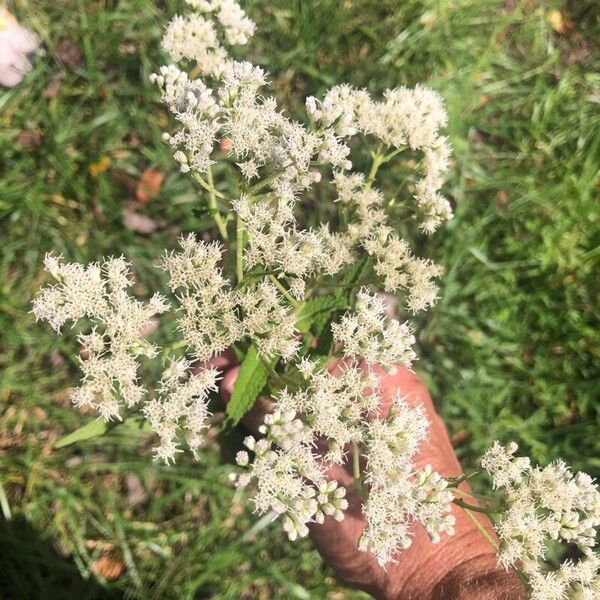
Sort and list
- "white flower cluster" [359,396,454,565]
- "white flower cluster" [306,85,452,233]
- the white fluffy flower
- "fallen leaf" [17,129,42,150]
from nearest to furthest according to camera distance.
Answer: the white fluffy flower < "white flower cluster" [359,396,454,565] < "white flower cluster" [306,85,452,233] < "fallen leaf" [17,129,42,150]

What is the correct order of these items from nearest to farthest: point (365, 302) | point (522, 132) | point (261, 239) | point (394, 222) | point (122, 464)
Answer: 1. point (261, 239)
2. point (365, 302)
3. point (394, 222)
4. point (122, 464)
5. point (522, 132)

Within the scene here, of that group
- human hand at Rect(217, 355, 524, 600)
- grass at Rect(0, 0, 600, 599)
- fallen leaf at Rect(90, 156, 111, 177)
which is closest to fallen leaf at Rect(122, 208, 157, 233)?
grass at Rect(0, 0, 600, 599)

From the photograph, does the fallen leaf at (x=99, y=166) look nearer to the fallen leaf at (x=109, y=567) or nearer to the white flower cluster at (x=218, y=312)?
the white flower cluster at (x=218, y=312)

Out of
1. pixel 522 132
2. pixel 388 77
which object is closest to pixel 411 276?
pixel 388 77

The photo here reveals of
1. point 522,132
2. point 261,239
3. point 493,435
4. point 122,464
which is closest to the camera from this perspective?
point 261,239

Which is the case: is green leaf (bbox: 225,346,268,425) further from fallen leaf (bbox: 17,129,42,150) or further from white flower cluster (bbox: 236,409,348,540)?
fallen leaf (bbox: 17,129,42,150)

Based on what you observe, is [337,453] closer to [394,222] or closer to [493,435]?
[394,222]

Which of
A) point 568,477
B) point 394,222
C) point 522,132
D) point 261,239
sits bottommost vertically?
point 568,477
